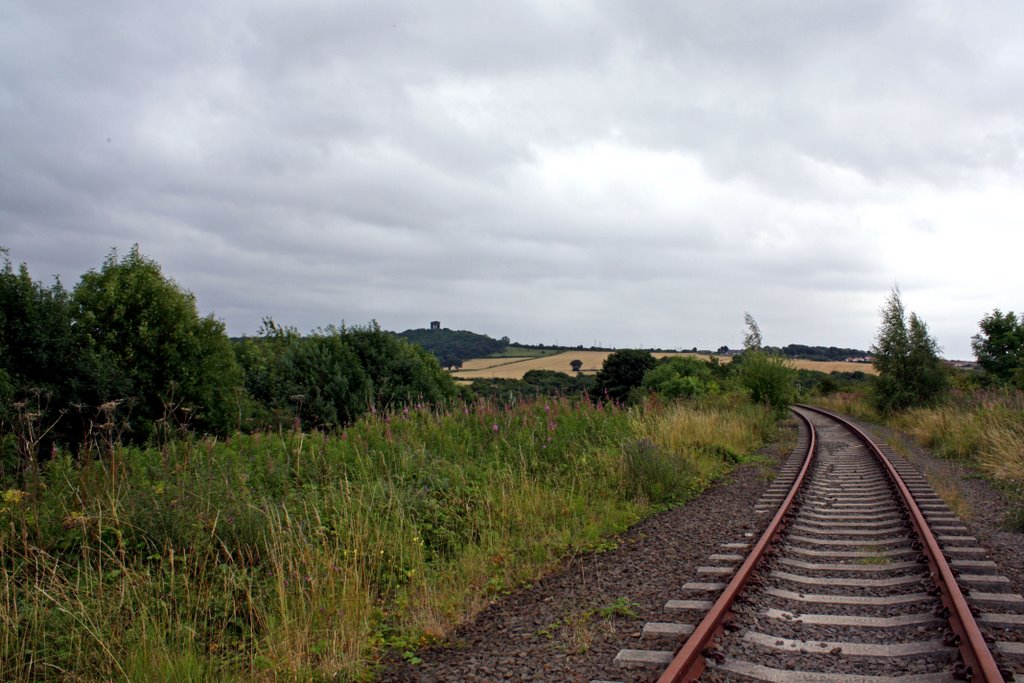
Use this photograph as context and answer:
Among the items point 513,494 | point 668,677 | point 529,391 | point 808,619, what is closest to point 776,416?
point 529,391

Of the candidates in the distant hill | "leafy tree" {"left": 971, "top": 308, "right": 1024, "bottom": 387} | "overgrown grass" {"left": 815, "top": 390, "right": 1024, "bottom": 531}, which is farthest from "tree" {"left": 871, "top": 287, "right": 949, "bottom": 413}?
the distant hill

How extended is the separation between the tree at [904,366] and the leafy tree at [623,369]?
72.0ft

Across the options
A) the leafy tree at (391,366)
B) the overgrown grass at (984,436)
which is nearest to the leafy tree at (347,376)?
the leafy tree at (391,366)

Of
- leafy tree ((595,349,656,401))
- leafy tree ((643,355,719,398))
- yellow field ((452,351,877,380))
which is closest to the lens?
leafy tree ((643,355,719,398))

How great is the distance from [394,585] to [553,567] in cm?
159

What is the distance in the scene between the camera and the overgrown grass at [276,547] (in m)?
4.66

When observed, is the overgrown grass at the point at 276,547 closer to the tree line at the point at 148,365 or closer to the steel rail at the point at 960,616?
the tree line at the point at 148,365

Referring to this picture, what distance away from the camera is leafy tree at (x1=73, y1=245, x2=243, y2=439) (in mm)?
17891

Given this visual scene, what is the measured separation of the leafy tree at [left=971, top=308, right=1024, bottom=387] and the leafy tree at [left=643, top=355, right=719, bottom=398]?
59.7 feet

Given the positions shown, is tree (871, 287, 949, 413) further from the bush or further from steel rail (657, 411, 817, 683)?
steel rail (657, 411, 817, 683)

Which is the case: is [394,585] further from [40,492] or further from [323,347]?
[323,347]

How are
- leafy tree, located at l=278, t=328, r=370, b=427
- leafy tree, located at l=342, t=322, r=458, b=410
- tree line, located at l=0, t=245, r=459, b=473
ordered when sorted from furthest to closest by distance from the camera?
leafy tree, located at l=342, t=322, r=458, b=410 < leafy tree, located at l=278, t=328, r=370, b=427 < tree line, located at l=0, t=245, r=459, b=473

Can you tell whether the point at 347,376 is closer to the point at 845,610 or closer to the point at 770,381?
the point at 770,381

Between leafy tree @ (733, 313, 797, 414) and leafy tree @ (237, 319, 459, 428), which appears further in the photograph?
leafy tree @ (733, 313, 797, 414)
